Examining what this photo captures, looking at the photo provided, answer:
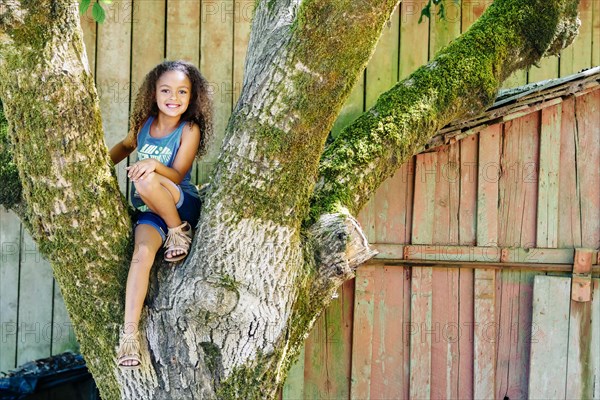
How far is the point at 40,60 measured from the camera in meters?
2.96

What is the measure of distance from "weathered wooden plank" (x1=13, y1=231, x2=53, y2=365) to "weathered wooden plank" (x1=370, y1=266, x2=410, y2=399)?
228cm

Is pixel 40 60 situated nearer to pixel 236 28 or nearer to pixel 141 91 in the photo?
pixel 141 91

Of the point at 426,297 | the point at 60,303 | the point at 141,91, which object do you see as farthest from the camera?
the point at 60,303

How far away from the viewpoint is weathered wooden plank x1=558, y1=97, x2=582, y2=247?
16.5ft

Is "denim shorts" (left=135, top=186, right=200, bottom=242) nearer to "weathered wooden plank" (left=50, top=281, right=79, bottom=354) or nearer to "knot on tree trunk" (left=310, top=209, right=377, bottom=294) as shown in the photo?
"knot on tree trunk" (left=310, top=209, right=377, bottom=294)

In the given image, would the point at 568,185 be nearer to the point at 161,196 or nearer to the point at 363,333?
the point at 363,333

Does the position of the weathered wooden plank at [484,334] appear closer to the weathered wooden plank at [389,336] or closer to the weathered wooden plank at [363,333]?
the weathered wooden plank at [389,336]

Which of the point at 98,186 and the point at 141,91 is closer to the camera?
the point at 98,186

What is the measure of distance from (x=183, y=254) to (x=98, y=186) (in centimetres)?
46

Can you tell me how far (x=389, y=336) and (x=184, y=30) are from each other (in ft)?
8.56

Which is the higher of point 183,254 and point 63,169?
point 63,169

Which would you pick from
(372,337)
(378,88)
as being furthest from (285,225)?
(378,88)

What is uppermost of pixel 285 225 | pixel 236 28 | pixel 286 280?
pixel 236 28

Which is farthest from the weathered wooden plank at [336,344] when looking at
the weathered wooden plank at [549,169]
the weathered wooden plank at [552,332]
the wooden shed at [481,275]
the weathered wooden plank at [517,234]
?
the weathered wooden plank at [549,169]
